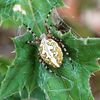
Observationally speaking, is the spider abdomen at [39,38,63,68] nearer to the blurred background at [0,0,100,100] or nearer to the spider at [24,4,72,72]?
the spider at [24,4,72,72]

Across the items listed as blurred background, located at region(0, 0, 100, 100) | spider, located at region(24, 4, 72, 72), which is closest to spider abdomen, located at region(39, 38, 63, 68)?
spider, located at region(24, 4, 72, 72)

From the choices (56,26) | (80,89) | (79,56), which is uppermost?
(56,26)

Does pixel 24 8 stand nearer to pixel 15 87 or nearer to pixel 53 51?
pixel 53 51

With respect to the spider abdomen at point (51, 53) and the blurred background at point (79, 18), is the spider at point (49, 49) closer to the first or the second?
the spider abdomen at point (51, 53)

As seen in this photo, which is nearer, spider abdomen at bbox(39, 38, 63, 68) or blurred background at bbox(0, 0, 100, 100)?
spider abdomen at bbox(39, 38, 63, 68)

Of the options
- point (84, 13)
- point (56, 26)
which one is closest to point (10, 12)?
point (56, 26)

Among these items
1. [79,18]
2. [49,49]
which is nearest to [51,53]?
[49,49]
